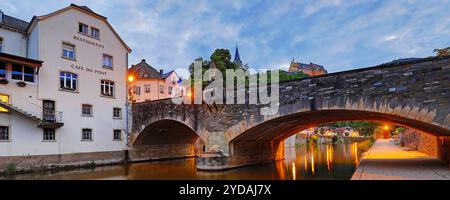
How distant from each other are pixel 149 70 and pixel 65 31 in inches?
989

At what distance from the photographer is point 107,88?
24.0m

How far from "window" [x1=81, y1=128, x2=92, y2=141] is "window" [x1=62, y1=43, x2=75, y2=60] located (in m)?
4.83

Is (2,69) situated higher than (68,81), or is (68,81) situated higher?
(2,69)

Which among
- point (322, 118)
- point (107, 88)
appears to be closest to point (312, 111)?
point (322, 118)

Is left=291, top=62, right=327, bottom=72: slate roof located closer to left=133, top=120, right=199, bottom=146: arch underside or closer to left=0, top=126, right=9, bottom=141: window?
left=133, top=120, right=199, bottom=146: arch underside

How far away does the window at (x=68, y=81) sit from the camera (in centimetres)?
2112

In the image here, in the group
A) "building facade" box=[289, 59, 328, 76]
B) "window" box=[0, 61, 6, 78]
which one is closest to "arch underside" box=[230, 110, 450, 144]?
"window" box=[0, 61, 6, 78]

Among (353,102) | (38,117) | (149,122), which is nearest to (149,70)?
(149,122)

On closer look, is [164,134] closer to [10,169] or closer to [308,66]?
[10,169]

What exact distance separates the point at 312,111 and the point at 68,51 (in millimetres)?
16080
